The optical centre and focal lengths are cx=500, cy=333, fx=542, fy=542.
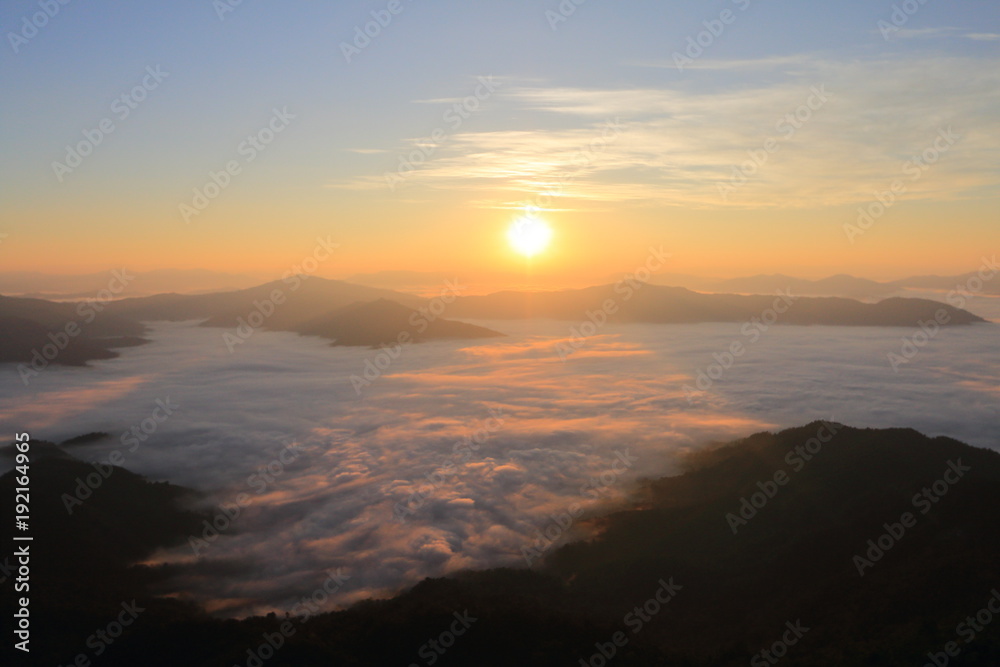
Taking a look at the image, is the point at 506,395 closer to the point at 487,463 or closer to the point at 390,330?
the point at 487,463

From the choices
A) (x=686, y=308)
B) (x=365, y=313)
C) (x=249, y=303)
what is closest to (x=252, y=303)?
(x=249, y=303)

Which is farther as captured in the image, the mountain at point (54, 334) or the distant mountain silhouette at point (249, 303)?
the distant mountain silhouette at point (249, 303)

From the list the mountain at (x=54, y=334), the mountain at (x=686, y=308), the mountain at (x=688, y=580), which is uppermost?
the mountain at (x=686, y=308)

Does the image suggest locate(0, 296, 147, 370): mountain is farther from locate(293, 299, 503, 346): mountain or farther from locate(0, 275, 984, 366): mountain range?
locate(293, 299, 503, 346): mountain

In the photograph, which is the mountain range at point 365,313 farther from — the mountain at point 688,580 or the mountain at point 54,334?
the mountain at point 688,580

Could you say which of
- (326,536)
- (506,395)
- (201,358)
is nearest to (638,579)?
(326,536)

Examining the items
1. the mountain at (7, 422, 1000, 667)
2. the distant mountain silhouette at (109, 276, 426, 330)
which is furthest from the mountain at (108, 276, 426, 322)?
the mountain at (7, 422, 1000, 667)

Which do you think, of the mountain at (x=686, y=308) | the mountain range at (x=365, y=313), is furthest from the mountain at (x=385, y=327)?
the mountain at (x=686, y=308)
